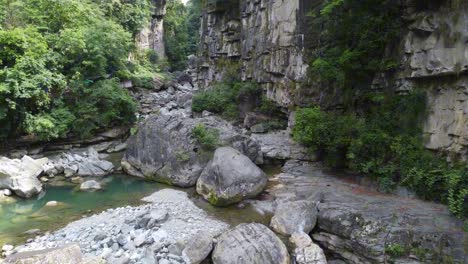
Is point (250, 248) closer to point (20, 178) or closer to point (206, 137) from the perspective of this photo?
point (206, 137)

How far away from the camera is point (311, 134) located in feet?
38.6

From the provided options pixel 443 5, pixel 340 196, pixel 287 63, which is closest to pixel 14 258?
pixel 340 196

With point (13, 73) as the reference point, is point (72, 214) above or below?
below

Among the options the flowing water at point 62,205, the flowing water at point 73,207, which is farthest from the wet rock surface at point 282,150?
the flowing water at point 62,205

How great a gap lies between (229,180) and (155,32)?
29.4 metres

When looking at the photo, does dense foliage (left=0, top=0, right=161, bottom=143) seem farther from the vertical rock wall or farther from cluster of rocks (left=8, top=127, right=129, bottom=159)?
the vertical rock wall

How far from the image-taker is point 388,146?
419 inches


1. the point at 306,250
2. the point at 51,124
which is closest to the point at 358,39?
the point at 306,250

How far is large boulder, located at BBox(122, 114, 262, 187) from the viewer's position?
42.2ft

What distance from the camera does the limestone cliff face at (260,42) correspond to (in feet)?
55.0

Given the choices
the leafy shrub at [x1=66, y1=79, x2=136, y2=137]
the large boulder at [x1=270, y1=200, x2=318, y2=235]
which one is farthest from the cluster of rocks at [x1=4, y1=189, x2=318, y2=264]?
the leafy shrub at [x1=66, y1=79, x2=136, y2=137]

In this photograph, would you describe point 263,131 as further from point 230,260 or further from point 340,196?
point 230,260

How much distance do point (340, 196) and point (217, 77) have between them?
20.5 metres

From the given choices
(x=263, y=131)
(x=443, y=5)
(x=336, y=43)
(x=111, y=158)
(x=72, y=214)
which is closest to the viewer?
(x=443, y=5)
